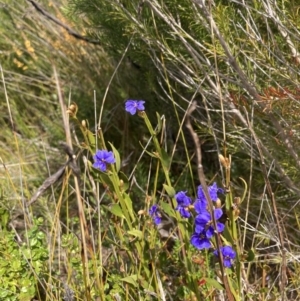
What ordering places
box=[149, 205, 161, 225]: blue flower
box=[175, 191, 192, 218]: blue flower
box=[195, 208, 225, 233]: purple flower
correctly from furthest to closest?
box=[149, 205, 161, 225]: blue flower < box=[175, 191, 192, 218]: blue flower < box=[195, 208, 225, 233]: purple flower

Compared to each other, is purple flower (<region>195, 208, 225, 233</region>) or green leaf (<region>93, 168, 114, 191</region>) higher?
green leaf (<region>93, 168, 114, 191</region>)

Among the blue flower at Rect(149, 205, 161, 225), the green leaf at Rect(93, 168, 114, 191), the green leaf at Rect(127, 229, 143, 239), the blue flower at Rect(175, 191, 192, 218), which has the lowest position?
the blue flower at Rect(149, 205, 161, 225)

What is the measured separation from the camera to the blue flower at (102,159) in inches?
52.2

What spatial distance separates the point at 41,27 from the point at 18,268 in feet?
Answer: 5.52

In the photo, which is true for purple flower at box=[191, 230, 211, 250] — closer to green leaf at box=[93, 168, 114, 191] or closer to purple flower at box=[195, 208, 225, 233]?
purple flower at box=[195, 208, 225, 233]

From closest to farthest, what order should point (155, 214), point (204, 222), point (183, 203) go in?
point (204, 222), point (183, 203), point (155, 214)

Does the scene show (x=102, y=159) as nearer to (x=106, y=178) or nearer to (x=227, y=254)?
(x=106, y=178)

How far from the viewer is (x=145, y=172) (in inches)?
95.0

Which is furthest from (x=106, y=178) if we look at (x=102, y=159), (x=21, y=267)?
(x=21, y=267)

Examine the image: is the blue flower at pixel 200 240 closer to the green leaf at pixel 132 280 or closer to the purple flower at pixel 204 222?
the purple flower at pixel 204 222

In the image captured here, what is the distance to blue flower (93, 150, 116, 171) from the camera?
1.33 meters

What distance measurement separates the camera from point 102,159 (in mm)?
1331

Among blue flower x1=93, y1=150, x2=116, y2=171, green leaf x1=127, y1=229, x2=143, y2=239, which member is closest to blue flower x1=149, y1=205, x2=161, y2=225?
green leaf x1=127, y1=229, x2=143, y2=239

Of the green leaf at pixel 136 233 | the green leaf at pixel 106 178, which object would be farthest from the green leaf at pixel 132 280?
the green leaf at pixel 106 178
